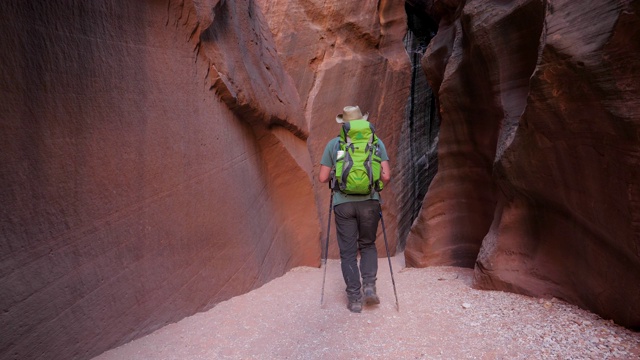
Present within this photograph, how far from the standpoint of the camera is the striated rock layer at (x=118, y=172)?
2.32 metres

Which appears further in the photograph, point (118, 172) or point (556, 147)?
point (556, 147)

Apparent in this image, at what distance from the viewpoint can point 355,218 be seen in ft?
13.4

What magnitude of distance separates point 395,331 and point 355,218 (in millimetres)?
1072

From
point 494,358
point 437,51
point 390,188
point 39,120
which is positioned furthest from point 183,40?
point 390,188

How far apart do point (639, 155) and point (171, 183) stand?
3167 mm

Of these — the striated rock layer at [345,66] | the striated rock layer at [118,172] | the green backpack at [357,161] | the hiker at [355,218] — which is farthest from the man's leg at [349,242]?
the striated rock layer at [345,66]

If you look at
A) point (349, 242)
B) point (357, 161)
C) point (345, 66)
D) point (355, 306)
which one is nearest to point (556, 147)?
point (357, 161)

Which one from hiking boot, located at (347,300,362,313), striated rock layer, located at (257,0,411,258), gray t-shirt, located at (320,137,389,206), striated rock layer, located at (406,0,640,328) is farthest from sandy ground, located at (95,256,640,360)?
striated rock layer, located at (257,0,411,258)

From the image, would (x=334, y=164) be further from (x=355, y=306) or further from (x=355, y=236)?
(x=355, y=306)

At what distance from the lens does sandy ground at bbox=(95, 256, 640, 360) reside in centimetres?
285

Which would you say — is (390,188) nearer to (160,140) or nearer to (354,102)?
(354,102)

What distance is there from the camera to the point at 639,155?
8.91 feet

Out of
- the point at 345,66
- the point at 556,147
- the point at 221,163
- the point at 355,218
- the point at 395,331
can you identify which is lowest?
the point at 395,331

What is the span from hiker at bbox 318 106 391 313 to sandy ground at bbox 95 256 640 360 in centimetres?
20
